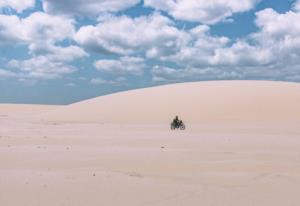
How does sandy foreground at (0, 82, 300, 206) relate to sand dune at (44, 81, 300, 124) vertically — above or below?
below

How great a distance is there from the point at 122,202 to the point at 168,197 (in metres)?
0.62

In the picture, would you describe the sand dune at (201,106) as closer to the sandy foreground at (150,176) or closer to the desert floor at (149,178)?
the sandy foreground at (150,176)

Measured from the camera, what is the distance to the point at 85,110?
45.1m

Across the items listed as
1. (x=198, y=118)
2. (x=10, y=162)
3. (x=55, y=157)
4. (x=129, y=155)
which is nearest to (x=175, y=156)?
(x=129, y=155)

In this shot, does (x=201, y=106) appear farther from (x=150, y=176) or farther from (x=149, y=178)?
(x=149, y=178)

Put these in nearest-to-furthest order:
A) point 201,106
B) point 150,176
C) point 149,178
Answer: point 149,178
point 150,176
point 201,106

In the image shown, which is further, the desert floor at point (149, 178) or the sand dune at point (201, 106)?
the sand dune at point (201, 106)

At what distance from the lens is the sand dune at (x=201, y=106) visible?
1385 inches

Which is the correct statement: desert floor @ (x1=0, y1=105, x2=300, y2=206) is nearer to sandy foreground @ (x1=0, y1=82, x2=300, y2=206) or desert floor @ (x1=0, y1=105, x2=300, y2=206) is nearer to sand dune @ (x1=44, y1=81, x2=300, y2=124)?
sandy foreground @ (x1=0, y1=82, x2=300, y2=206)

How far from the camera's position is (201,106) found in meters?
40.1

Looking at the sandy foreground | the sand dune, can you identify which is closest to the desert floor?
the sandy foreground

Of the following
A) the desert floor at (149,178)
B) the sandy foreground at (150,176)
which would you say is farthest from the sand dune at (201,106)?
the desert floor at (149,178)

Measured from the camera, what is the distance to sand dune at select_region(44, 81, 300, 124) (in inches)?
1385

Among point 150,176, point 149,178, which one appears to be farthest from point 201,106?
point 149,178
